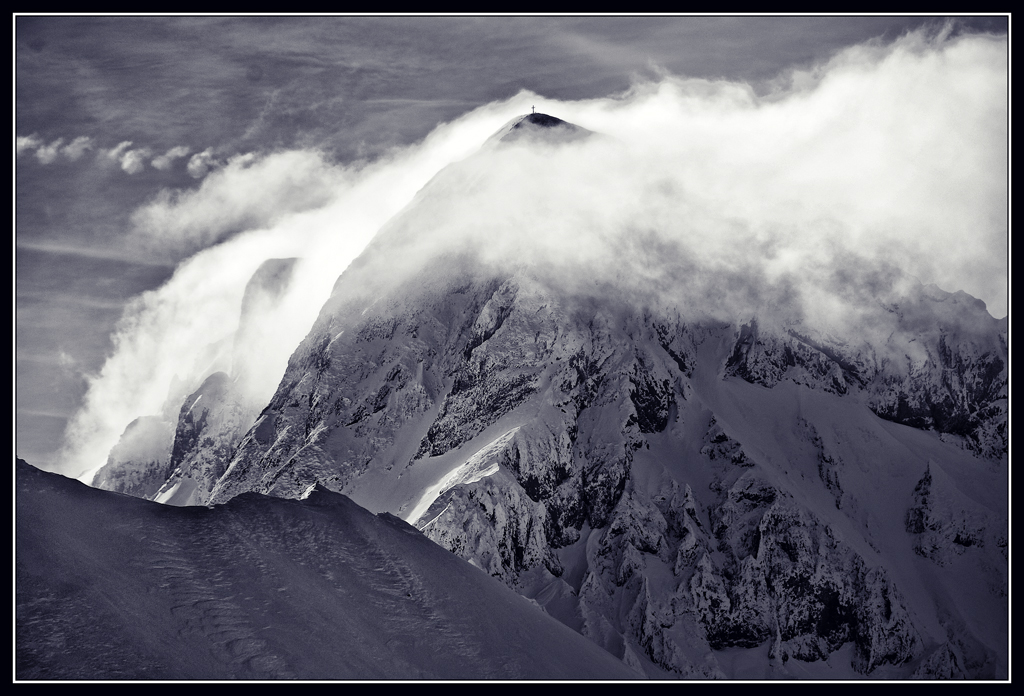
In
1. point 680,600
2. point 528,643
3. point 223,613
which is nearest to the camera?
point 223,613

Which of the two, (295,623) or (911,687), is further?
(295,623)

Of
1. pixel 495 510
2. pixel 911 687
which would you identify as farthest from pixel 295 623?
pixel 495 510

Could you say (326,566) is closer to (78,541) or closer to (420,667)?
(420,667)

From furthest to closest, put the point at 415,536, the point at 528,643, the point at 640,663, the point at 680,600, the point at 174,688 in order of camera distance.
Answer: the point at 680,600
the point at 640,663
the point at 415,536
the point at 528,643
the point at 174,688

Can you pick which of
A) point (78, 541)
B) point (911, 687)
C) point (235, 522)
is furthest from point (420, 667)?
point (911, 687)

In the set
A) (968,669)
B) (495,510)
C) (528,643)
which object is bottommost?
(968,669)

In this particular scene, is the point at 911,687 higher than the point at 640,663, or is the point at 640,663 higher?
the point at 911,687
